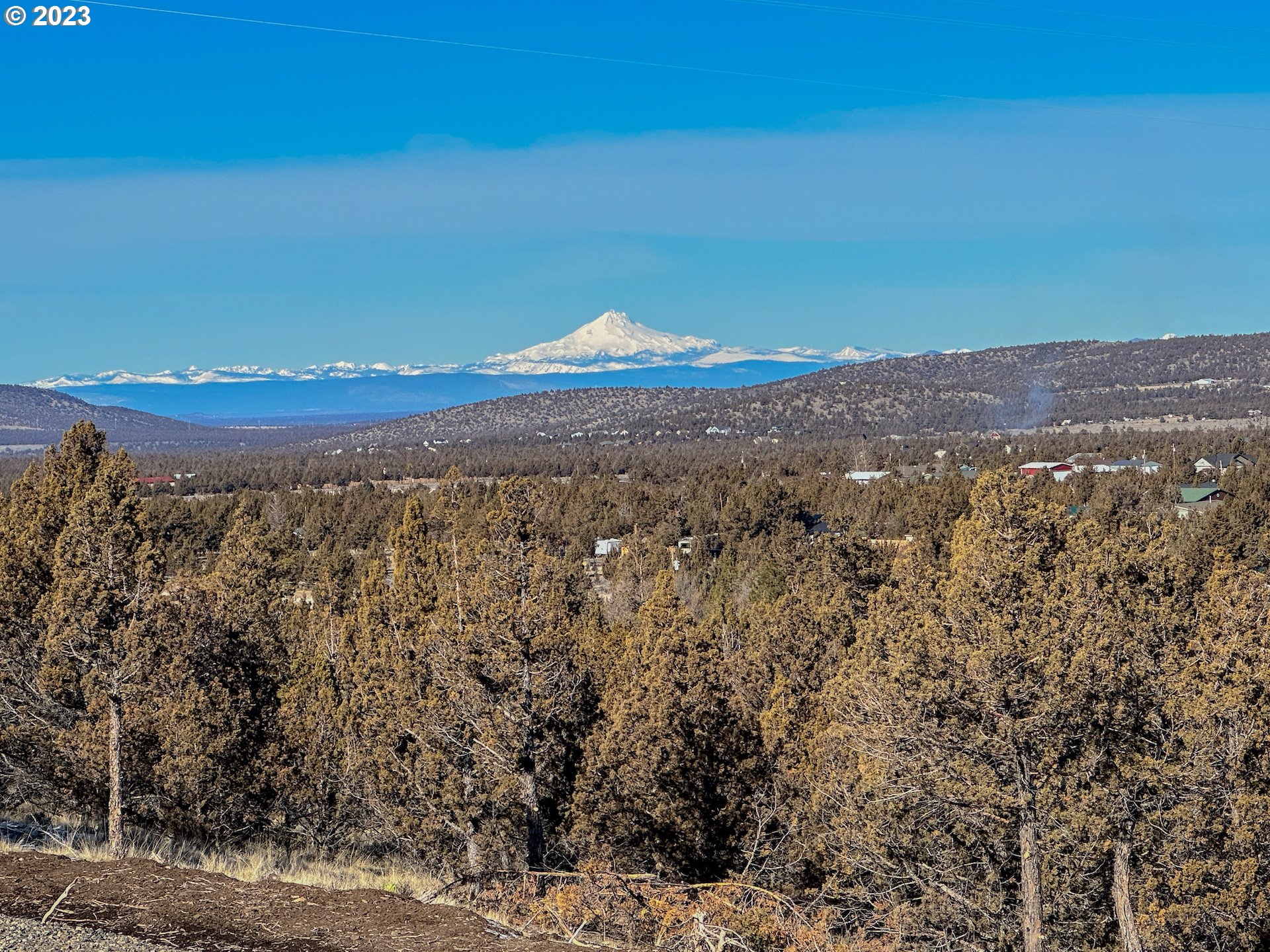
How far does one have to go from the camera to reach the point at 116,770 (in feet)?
52.3

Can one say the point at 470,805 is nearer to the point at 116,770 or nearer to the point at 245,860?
the point at 245,860

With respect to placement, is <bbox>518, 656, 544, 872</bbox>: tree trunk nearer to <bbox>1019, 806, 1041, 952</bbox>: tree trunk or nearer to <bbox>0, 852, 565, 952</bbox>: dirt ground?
<bbox>0, 852, 565, 952</bbox>: dirt ground

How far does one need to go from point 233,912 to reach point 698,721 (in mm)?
10814

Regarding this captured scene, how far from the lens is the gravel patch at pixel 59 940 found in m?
8.55

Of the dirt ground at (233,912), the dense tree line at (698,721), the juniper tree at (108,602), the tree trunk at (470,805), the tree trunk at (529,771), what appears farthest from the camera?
the tree trunk at (470,805)

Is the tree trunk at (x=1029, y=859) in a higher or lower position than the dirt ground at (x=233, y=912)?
lower

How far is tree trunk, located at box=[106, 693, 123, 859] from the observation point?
50.7 feet

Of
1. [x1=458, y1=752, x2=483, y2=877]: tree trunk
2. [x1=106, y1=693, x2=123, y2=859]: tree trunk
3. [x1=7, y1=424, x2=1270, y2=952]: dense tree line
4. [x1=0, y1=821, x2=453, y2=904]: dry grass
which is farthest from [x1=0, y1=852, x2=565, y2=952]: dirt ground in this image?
[x1=458, y1=752, x2=483, y2=877]: tree trunk

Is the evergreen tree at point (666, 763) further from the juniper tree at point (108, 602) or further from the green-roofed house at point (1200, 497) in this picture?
the green-roofed house at point (1200, 497)

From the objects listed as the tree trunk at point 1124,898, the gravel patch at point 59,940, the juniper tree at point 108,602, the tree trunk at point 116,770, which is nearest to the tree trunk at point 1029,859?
the tree trunk at point 1124,898

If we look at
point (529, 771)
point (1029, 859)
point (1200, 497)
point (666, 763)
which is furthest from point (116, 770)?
point (1200, 497)

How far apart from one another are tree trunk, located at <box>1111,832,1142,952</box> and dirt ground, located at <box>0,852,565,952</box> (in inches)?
357

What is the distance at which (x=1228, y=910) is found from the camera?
51.1 feet

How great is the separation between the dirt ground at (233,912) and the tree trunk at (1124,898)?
Answer: 9.06m
